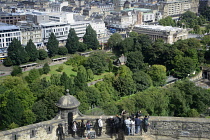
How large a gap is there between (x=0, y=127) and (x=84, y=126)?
92.1 feet

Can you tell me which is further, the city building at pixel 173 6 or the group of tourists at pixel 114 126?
the city building at pixel 173 6

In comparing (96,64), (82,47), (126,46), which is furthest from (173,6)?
(96,64)

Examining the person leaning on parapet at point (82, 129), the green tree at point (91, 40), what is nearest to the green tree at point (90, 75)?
the green tree at point (91, 40)

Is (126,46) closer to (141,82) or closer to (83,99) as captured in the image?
(141,82)

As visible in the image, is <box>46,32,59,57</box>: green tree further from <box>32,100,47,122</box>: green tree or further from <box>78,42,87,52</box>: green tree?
<box>32,100,47,122</box>: green tree

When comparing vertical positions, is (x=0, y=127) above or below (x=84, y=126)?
below

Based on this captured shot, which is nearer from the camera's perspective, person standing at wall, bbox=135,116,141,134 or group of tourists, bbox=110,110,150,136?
group of tourists, bbox=110,110,150,136

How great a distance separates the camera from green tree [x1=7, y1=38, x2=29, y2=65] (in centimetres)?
7031

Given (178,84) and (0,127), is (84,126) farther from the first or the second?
(178,84)

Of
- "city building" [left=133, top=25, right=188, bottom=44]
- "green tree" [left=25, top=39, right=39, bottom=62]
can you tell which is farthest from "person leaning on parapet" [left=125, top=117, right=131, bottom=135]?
"city building" [left=133, top=25, right=188, bottom=44]

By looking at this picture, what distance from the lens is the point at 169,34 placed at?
96.1m

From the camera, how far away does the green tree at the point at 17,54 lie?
7031 cm

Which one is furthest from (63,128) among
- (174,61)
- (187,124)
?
(174,61)

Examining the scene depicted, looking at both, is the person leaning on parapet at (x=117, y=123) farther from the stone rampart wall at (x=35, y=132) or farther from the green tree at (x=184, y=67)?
the green tree at (x=184, y=67)
